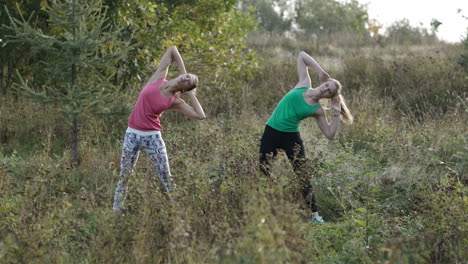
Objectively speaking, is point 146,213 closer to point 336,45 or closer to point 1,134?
point 1,134

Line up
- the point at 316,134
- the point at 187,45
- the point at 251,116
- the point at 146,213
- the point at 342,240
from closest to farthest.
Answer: the point at 146,213
the point at 342,240
the point at 316,134
the point at 251,116
the point at 187,45

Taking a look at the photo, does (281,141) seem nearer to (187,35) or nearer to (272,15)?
(187,35)

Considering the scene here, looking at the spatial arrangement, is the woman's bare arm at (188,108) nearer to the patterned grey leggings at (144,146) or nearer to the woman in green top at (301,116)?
the patterned grey leggings at (144,146)

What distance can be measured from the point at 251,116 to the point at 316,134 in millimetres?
1498

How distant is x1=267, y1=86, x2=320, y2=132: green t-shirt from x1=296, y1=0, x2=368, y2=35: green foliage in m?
32.5

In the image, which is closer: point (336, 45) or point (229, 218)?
point (229, 218)

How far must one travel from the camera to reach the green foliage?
124 ft

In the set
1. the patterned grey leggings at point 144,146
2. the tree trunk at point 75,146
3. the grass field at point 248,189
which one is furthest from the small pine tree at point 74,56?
the patterned grey leggings at point 144,146

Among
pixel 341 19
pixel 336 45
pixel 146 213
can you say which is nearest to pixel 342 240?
pixel 146 213

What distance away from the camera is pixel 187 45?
11.3 m

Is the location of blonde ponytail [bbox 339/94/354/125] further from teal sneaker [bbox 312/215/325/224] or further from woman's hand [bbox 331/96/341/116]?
teal sneaker [bbox 312/215/325/224]

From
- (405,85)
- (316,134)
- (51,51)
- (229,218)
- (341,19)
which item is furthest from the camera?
(341,19)

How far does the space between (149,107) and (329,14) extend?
34.4 meters

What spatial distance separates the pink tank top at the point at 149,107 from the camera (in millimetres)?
5766
